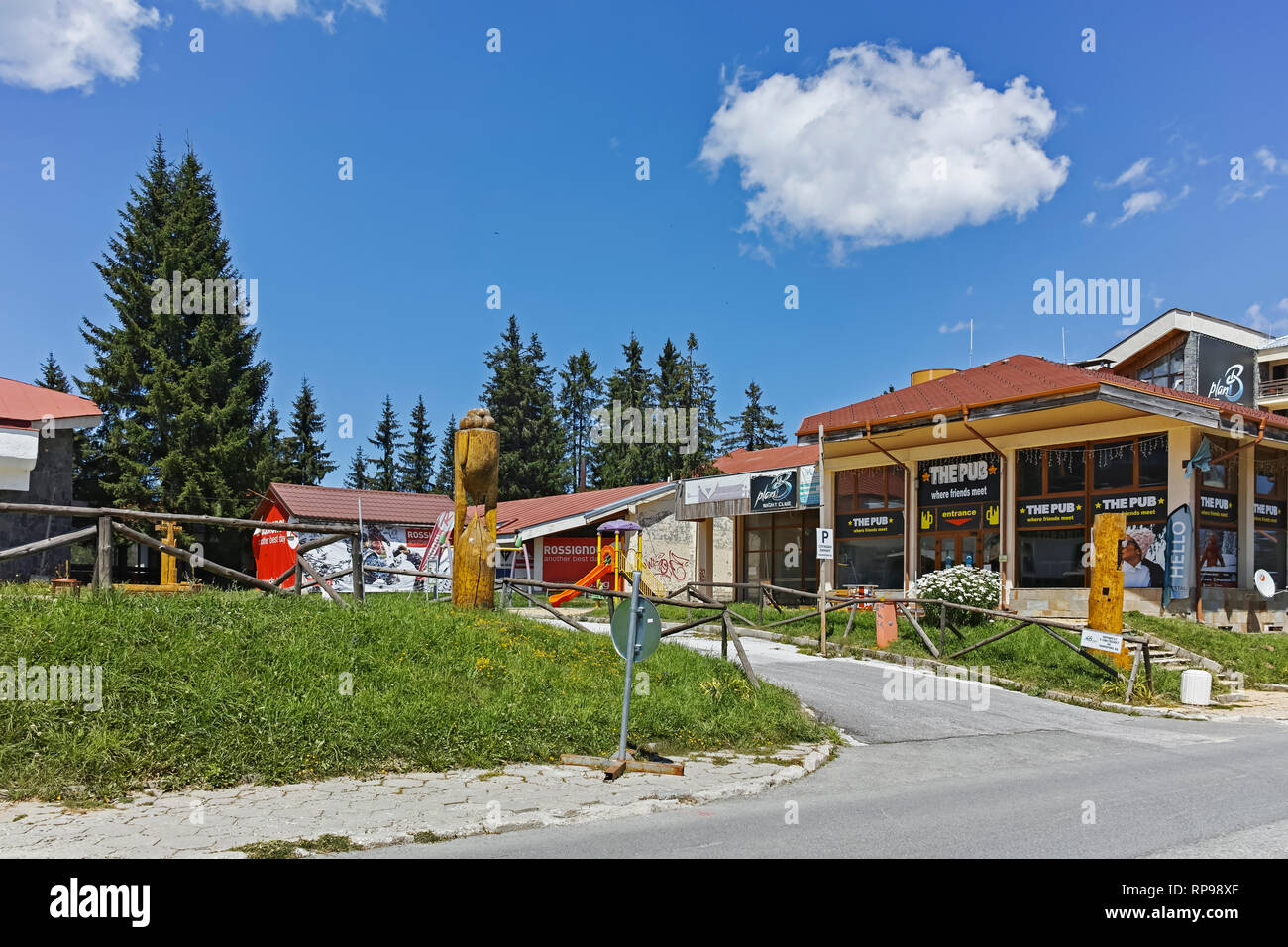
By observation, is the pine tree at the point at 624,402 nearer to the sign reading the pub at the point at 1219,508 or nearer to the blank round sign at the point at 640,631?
the sign reading the pub at the point at 1219,508

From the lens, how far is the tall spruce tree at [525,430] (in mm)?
63125

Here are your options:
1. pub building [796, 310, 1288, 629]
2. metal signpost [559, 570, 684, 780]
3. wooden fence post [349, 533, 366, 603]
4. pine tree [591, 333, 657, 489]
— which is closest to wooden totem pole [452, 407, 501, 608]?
wooden fence post [349, 533, 366, 603]

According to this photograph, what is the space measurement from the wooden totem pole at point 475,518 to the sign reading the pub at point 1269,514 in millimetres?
19505

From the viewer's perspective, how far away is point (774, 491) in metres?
29.7

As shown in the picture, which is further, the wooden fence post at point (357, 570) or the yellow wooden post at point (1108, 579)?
the yellow wooden post at point (1108, 579)

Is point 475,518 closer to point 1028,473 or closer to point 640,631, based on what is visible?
point 640,631

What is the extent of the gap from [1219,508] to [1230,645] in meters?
4.62

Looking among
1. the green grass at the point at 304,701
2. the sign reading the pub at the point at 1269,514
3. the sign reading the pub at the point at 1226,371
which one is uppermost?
the sign reading the pub at the point at 1226,371

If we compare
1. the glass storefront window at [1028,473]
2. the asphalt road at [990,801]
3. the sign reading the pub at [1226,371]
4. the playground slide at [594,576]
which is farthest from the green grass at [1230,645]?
the sign reading the pub at [1226,371]

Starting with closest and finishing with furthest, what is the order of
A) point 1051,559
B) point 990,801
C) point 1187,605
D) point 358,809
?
point 358,809, point 990,801, point 1187,605, point 1051,559

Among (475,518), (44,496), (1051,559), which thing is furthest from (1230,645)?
(44,496)

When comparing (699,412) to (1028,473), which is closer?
(1028,473)

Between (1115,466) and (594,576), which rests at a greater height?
(1115,466)
